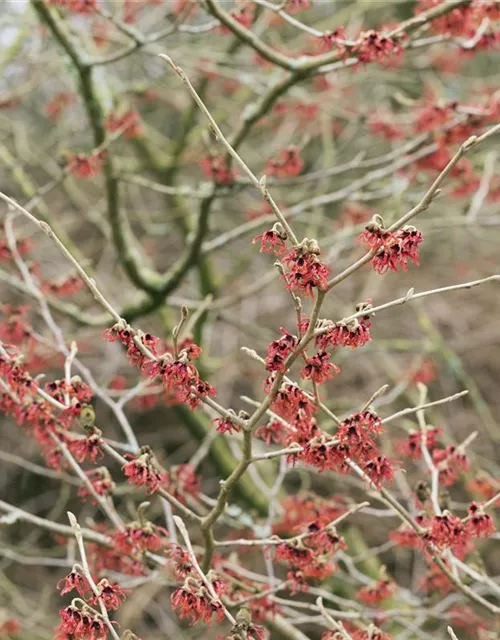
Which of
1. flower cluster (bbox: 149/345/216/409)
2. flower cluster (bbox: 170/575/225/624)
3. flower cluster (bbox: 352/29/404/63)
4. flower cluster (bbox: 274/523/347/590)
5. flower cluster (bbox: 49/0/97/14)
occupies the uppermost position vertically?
flower cluster (bbox: 49/0/97/14)

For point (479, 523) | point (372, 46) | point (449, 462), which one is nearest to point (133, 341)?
point (479, 523)

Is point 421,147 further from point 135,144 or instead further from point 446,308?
point 446,308

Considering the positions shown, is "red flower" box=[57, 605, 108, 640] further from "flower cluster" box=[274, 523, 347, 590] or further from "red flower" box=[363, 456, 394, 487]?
"red flower" box=[363, 456, 394, 487]

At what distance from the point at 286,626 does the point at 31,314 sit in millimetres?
3977

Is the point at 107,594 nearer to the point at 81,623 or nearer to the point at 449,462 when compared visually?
the point at 81,623

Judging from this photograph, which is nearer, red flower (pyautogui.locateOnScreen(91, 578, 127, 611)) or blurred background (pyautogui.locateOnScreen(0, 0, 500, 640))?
red flower (pyautogui.locateOnScreen(91, 578, 127, 611))

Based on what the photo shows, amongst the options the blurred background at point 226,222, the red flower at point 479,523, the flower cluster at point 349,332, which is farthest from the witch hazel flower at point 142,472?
the blurred background at point 226,222

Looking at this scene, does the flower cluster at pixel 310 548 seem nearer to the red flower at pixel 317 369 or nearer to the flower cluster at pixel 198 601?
the flower cluster at pixel 198 601

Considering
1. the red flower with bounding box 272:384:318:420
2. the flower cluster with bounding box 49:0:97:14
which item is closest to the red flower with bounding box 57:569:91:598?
the red flower with bounding box 272:384:318:420

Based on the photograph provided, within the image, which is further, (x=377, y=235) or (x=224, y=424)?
(x=224, y=424)

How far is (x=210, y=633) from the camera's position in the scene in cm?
531

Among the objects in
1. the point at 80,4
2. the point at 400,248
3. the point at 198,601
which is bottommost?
the point at 198,601

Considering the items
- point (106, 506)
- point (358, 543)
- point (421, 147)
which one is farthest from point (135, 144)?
point (106, 506)

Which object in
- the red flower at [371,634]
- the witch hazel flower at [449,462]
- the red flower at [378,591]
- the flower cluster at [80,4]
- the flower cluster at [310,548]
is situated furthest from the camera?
the flower cluster at [80,4]
